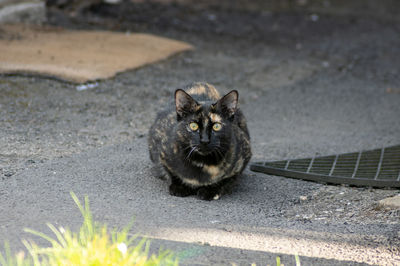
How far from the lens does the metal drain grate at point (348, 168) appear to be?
16.3 ft

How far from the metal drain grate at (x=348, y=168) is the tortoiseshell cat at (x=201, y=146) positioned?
70 cm

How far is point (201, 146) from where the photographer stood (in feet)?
13.6

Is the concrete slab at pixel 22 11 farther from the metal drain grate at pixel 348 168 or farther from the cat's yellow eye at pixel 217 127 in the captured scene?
the cat's yellow eye at pixel 217 127

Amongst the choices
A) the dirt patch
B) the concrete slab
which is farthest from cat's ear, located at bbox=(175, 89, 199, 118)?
the concrete slab

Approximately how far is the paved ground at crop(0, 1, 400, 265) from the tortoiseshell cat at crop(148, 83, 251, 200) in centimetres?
16

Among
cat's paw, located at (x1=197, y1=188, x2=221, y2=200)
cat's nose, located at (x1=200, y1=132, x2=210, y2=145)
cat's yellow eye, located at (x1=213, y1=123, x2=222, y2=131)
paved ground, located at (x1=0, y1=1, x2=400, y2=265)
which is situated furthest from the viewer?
cat's paw, located at (x1=197, y1=188, x2=221, y2=200)

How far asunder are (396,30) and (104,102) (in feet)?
25.7

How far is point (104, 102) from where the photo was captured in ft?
21.8

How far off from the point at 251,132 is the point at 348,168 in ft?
4.68

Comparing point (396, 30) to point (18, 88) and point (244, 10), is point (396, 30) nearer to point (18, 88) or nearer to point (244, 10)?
point (244, 10)

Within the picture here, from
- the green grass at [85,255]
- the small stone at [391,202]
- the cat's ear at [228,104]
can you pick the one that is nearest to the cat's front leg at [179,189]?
the cat's ear at [228,104]

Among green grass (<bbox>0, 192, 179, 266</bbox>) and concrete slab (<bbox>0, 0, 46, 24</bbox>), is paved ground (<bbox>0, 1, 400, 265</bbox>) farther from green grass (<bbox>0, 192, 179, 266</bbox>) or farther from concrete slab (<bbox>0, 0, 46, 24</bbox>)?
concrete slab (<bbox>0, 0, 46, 24</bbox>)

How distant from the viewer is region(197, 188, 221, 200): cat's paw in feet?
14.5

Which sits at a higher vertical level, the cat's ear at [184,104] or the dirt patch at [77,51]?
the cat's ear at [184,104]
